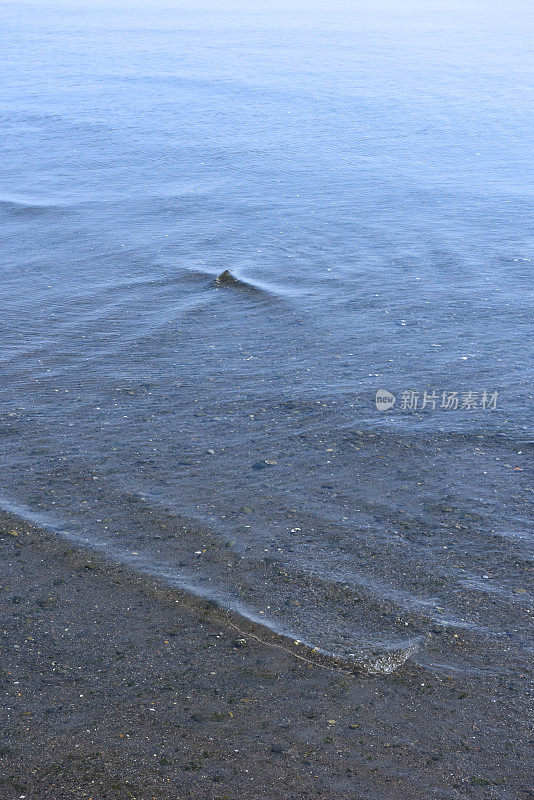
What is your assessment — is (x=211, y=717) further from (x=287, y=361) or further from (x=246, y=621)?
(x=287, y=361)

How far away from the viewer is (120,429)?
18.8 feet

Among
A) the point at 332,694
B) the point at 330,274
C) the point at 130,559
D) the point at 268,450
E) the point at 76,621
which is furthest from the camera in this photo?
the point at 330,274

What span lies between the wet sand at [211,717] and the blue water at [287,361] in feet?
0.85

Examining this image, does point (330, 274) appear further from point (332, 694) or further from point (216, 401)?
point (332, 694)

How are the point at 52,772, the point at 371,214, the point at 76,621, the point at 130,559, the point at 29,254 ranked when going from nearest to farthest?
1. the point at 52,772
2. the point at 76,621
3. the point at 130,559
4. the point at 29,254
5. the point at 371,214

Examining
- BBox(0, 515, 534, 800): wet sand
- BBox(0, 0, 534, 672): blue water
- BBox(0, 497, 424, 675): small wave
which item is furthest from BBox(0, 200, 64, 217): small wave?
BBox(0, 515, 534, 800): wet sand

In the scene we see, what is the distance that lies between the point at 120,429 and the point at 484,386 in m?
2.98

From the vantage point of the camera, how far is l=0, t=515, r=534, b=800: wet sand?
312cm

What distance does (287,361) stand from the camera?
680 cm

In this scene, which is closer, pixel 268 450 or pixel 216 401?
pixel 268 450

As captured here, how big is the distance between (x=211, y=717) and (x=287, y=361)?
384 centimetres

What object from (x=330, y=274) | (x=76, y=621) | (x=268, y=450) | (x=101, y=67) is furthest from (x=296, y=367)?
(x=101, y=67)

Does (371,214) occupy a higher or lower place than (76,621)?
higher

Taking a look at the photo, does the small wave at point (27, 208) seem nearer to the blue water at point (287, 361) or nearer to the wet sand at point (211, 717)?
the blue water at point (287, 361)
